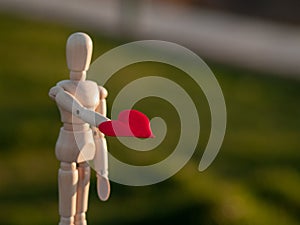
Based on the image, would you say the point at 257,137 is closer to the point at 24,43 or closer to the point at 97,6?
the point at 24,43

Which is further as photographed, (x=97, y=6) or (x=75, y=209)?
(x=97, y=6)

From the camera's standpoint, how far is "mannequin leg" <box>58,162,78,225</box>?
123 centimetres

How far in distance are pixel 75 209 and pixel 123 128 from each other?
0.24 meters

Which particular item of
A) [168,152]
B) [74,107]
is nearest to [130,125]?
[74,107]

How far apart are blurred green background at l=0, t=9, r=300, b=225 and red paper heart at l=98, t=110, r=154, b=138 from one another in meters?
1.01

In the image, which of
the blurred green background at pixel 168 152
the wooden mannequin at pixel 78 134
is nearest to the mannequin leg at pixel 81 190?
the wooden mannequin at pixel 78 134

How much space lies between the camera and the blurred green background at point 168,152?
2.29 metres

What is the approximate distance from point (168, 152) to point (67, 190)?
68.4 inches

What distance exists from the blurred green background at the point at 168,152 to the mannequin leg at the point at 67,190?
858 millimetres

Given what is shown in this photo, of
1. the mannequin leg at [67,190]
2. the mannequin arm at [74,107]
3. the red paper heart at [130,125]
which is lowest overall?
the mannequin leg at [67,190]

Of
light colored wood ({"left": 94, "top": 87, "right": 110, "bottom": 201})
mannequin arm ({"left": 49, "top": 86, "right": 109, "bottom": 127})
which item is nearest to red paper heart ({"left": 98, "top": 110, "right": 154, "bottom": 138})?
mannequin arm ({"left": 49, "top": 86, "right": 109, "bottom": 127})

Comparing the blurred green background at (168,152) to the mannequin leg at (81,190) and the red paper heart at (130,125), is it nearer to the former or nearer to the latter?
the mannequin leg at (81,190)

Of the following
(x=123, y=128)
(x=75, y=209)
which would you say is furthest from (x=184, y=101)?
(x=75, y=209)

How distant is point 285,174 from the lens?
2703mm
